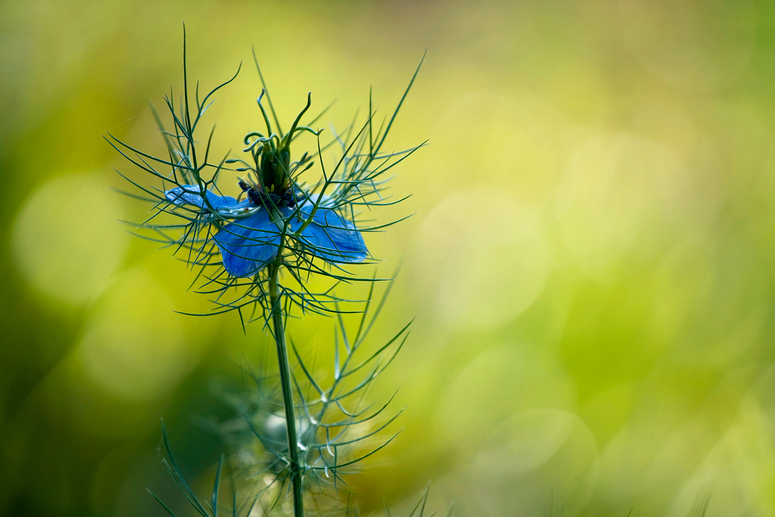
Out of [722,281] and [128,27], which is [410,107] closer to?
[128,27]

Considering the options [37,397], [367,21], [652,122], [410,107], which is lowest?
[37,397]

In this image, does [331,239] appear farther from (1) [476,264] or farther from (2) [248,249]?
(1) [476,264]

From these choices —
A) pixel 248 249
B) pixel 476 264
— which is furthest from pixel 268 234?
pixel 476 264

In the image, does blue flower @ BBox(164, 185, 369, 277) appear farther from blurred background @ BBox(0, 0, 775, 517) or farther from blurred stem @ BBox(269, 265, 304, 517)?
blurred background @ BBox(0, 0, 775, 517)

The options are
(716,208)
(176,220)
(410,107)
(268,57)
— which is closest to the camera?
(176,220)

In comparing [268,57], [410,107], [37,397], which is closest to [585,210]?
[410,107]

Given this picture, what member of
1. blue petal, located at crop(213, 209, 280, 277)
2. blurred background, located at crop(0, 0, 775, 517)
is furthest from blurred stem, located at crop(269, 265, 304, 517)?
blurred background, located at crop(0, 0, 775, 517)
